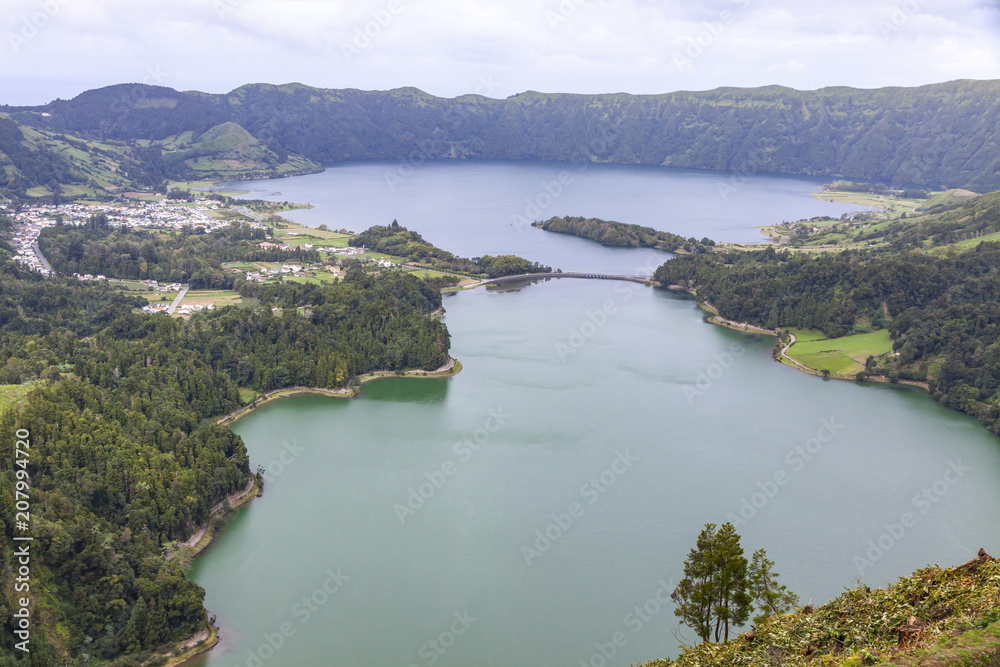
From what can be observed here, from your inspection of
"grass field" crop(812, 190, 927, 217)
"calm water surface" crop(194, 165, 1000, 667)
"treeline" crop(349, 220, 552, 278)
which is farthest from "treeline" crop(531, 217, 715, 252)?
"grass field" crop(812, 190, 927, 217)

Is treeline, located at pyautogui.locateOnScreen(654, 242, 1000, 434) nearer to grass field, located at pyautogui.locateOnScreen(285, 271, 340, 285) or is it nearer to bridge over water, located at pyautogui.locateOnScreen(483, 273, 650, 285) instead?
bridge over water, located at pyautogui.locateOnScreen(483, 273, 650, 285)

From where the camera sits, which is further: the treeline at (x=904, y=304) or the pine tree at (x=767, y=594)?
the treeline at (x=904, y=304)

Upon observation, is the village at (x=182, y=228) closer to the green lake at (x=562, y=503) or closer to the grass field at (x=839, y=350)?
the green lake at (x=562, y=503)

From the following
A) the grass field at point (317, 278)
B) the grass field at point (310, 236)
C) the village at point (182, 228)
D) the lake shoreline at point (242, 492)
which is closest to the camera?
the lake shoreline at point (242, 492)

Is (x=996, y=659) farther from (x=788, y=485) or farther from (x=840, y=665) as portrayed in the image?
(x=788, y=485)

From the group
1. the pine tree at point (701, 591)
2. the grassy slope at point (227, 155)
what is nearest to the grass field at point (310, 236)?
the grassy slope at point (227, 155)

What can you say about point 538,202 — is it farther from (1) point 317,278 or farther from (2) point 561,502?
(2) point 561,502

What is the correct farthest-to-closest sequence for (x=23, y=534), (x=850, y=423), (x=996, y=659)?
1. (x=850, y=423)
2. (x=23, y=534)
3. (x=996, y=659)

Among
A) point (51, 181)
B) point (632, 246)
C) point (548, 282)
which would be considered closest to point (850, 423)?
point (548, 282)
